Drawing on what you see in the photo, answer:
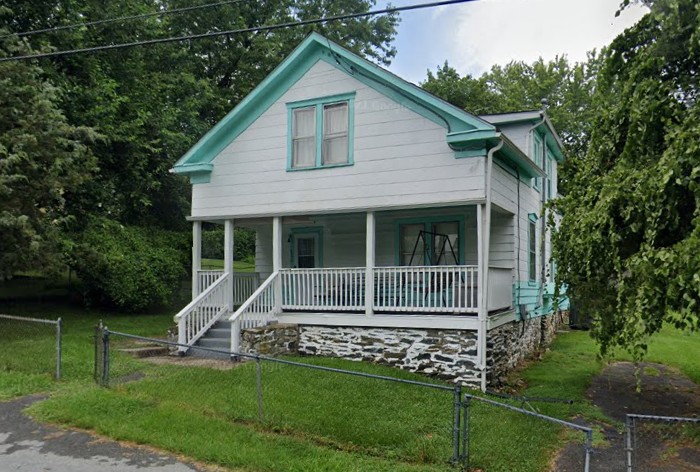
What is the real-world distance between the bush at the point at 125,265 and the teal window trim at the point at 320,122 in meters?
6.59

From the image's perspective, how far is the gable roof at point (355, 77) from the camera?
1018 centimetres

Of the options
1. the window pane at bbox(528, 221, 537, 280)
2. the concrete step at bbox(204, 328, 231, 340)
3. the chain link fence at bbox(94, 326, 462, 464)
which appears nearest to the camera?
the chain link fence at bbox(94, 326, 462, 464)

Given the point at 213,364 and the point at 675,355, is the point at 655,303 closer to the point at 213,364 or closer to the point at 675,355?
the point at 213,364

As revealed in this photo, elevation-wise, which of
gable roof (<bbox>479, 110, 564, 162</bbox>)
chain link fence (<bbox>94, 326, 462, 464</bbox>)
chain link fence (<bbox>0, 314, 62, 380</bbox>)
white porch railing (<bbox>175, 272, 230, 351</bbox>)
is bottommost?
chain link fence (<bbox>94, 326, 462, 464</bbox>)

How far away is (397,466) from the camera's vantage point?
5.59 metres

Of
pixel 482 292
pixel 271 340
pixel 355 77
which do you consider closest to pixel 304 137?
pixel 355 77

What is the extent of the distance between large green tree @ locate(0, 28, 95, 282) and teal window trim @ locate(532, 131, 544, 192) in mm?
11611

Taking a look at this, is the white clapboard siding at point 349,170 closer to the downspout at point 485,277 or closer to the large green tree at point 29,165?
the downspout at point 485,277

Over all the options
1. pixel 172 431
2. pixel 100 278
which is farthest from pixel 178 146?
pixel 172 431

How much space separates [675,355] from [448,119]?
9.59 metres

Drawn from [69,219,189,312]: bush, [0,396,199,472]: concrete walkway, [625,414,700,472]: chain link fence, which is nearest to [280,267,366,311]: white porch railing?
[625,414,700,472]: chain link fence

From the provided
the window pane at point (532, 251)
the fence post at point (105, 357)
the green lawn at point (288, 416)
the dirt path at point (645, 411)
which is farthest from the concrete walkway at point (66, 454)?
the window pane at point (532, 251)

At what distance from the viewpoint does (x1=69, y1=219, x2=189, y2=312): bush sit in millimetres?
15625

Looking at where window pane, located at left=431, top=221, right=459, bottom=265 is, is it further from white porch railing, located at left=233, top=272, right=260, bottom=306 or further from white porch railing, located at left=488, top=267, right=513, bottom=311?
white porch railing, located at left=233, top=272, right=260, bottom=306
